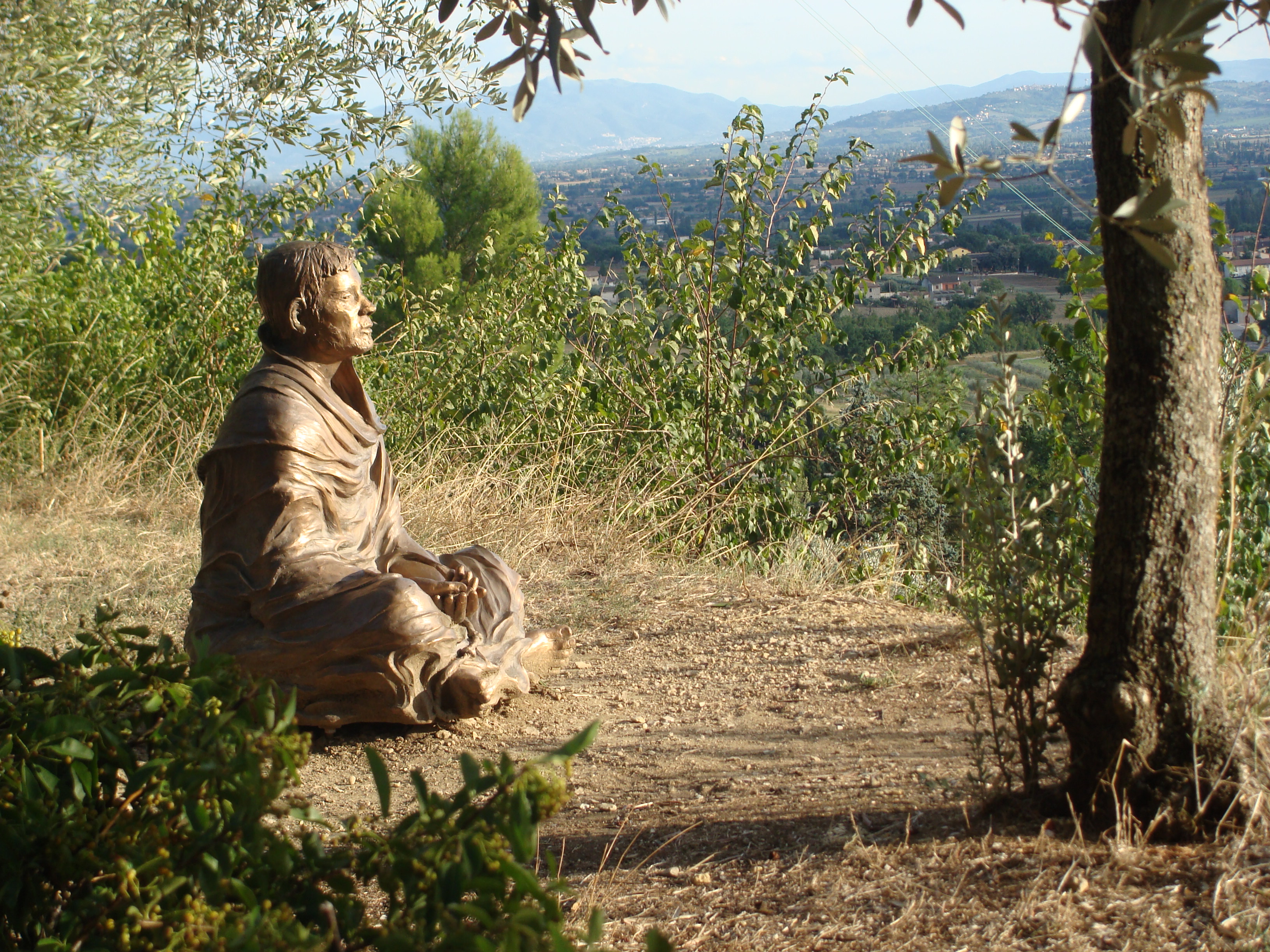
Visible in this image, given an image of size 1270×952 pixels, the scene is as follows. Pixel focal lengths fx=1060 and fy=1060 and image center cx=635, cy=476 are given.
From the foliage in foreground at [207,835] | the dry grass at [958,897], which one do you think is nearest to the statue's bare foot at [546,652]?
the dry grass at [958,897]

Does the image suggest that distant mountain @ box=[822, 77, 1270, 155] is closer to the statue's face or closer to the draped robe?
the statue's face

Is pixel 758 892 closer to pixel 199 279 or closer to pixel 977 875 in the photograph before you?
pixel 977 875

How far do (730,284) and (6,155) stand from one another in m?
4.64

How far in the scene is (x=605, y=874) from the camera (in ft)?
8.83

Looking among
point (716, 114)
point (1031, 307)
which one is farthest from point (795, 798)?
point (716, 114)

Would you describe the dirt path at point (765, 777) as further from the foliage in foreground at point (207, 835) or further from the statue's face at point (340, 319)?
the statue's face at point (340, 319)

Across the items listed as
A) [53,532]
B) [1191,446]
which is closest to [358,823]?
[1191,446]

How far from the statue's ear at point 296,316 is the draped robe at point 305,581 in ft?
0.36

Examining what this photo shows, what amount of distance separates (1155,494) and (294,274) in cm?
276

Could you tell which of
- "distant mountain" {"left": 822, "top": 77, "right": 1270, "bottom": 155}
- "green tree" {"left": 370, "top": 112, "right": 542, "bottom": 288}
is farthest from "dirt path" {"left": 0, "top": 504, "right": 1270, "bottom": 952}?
"green tree" {"left": 370, "top": 112, "right": 542, "bottom": 288}

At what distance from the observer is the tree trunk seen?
2279 millimetres

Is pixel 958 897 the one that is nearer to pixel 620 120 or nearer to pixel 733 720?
pixel 733 720

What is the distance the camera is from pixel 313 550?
142 inches

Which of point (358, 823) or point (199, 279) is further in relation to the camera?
point (199, 279)
